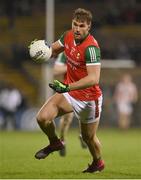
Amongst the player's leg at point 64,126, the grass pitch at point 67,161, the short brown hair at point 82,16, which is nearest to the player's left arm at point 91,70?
the short brown hair at point 82,16

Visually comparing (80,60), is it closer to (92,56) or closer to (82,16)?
(92,56)

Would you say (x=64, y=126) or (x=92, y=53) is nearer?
(x=92, y=53)

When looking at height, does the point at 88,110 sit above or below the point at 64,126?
above

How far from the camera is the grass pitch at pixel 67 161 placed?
39.0 feet

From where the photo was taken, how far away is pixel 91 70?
450 inches

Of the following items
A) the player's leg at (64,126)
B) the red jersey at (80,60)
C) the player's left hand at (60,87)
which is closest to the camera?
the player's left hand at (60,87)

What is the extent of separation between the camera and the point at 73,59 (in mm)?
11711

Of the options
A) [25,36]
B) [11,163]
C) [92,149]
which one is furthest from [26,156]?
[25,36]

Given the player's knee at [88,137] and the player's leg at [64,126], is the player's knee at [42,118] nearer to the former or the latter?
the player's knee at [88,137]

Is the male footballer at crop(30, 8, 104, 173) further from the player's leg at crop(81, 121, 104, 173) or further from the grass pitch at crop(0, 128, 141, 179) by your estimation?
the grass pitch at crop(0, 128, 141, 179)

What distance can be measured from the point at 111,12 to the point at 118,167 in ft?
70.9

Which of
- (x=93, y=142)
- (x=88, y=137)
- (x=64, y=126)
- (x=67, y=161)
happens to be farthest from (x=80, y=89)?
(x=64, y=126)

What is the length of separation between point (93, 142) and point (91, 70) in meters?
1.16

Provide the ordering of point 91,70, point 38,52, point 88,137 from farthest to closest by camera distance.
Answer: point 88,137
point 38,52
point 91,70
